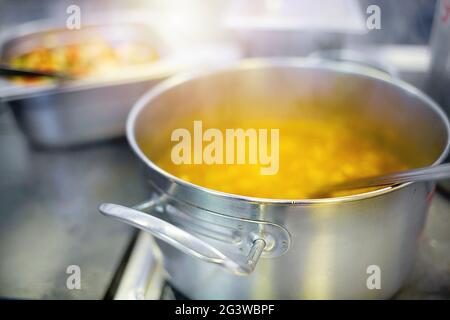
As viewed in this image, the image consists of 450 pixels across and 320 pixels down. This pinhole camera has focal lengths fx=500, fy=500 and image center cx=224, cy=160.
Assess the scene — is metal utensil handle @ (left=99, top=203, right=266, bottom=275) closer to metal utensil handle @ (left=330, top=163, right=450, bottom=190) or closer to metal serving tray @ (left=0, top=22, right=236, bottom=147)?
metal utensil handle @ (left=330, top=163, right=450, bottom=190)

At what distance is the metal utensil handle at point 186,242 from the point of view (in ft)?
1.13

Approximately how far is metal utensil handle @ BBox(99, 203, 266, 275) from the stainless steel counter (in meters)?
0.14

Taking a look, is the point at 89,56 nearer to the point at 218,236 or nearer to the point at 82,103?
the point at 82,103

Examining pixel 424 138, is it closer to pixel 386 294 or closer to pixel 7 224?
pixel 386 294

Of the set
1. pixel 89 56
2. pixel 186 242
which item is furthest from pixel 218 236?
pixel 89 56

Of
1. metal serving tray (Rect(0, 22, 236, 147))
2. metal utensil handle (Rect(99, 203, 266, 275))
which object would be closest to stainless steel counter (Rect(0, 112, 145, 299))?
metal serving tray (Rect(0, 22, 236, 147))

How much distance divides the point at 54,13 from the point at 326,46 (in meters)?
0.54

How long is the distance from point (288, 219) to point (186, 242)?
77 mm

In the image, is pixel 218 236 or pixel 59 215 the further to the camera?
pixel 59 215

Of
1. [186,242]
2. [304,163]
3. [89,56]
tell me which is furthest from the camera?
[89,56]

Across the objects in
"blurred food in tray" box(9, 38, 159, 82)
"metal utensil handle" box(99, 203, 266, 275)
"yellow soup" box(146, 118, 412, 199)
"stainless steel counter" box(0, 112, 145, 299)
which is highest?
"blurred food in tray" box(9, 38, 159, 82)

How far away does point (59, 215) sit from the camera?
0.58 meters

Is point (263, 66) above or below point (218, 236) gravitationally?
above

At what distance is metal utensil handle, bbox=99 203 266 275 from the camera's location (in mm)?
344
